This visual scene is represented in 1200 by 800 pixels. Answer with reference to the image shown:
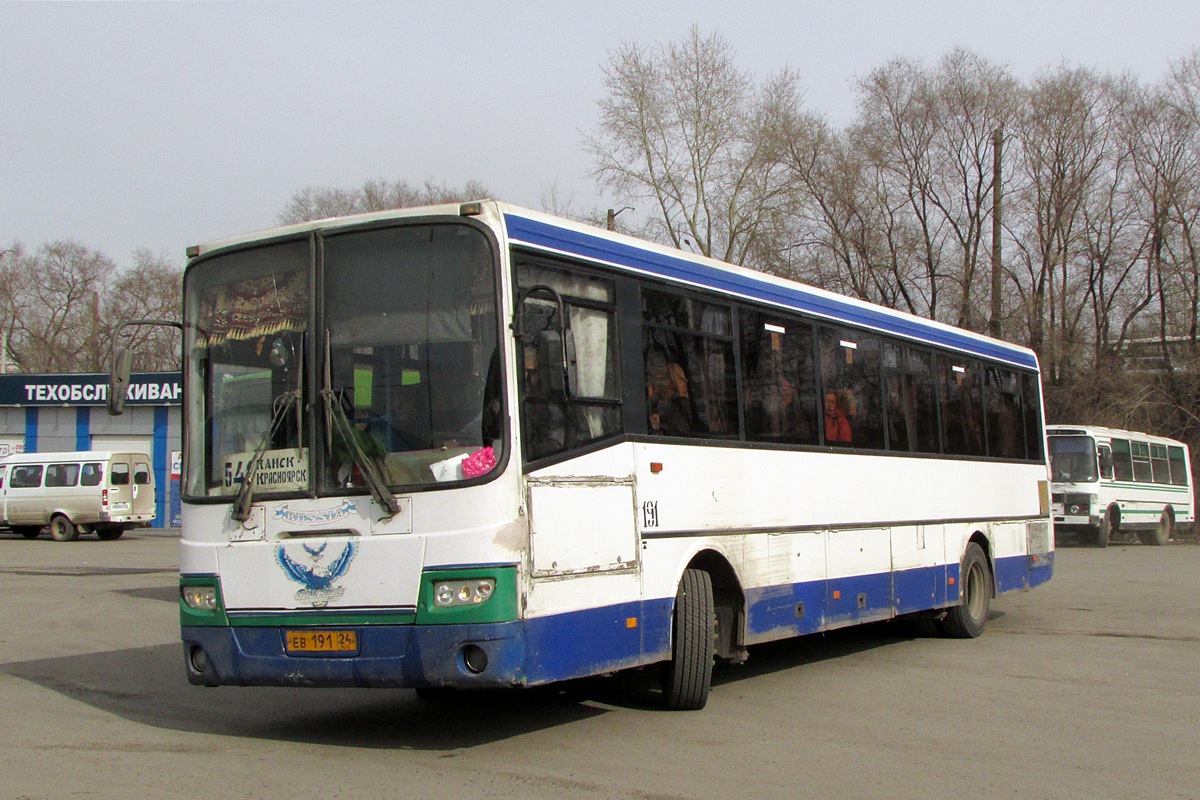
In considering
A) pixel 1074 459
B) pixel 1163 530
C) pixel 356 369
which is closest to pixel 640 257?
pixel 356 369

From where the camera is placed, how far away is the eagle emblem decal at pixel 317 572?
7160 mm

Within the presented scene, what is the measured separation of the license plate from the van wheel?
33.9 meters

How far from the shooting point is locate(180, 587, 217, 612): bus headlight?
766 centimetres

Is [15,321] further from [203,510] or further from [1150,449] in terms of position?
[203,510]

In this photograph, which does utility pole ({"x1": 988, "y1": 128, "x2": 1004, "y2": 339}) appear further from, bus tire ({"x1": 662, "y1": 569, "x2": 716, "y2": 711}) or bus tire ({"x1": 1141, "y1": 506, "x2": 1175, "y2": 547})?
bus tire ({"x1": 662, "y1": 569, "x2": 716, "y2": 711})

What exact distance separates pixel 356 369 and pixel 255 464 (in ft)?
3.00

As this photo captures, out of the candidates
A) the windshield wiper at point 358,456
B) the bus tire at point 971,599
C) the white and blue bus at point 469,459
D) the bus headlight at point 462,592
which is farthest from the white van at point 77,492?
the bus headlight at point 462,592

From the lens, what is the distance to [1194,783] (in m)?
6.87

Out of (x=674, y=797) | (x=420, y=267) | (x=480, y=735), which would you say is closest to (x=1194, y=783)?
(x=674, y=797)

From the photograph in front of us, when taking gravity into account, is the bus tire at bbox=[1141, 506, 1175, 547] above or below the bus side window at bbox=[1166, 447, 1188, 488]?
below

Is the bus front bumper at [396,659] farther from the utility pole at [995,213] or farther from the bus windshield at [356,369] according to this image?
the utility pole at [995,213]

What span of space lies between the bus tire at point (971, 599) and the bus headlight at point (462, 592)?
7.81 m

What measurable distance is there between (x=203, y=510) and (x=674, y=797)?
3.49m

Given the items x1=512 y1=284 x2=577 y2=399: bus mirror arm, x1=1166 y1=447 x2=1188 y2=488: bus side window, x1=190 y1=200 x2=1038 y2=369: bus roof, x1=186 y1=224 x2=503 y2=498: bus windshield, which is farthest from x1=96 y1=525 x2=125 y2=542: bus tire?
x1=512 y1=284 x2=577 y2=399: bus mirror arm
